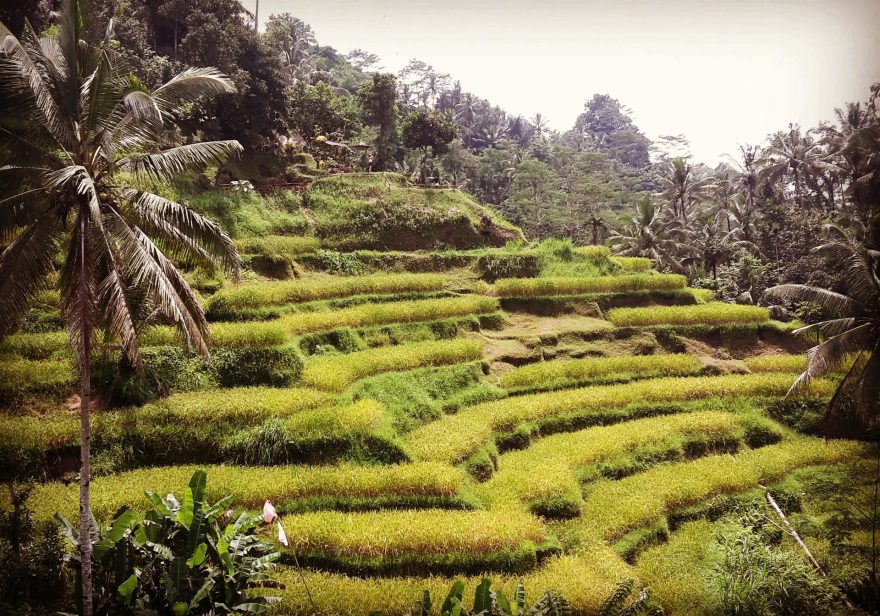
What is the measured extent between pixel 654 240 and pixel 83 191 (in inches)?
1081

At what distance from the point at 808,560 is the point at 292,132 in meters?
27.4

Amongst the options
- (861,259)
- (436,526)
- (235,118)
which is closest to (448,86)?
(235,118)

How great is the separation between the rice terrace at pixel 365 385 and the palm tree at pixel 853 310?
0.19 feet

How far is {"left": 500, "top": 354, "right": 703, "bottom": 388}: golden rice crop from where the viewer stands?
1398cm

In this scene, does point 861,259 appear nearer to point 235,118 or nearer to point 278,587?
point 278,587

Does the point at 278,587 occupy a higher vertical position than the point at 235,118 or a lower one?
lower

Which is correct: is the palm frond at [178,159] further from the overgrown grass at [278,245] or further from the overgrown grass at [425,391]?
the overgrown grass at [278,245]

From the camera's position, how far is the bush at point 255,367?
11.7 meters

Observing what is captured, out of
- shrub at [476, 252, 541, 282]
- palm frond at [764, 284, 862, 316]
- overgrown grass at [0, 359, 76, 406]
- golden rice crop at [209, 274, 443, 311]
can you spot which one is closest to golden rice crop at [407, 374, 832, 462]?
palm frond at [764, 284, 862, 316]

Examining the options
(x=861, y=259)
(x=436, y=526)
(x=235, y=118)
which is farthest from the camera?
(x=235, y=118)

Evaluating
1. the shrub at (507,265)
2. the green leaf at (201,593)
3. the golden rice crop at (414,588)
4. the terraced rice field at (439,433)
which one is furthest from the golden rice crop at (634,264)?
the green leaf at (201,593)

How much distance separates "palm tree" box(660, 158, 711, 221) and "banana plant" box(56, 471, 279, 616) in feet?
105

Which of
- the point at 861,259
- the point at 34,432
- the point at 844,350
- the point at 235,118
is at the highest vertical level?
the point at 235,118

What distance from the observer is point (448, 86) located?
5659 cm
